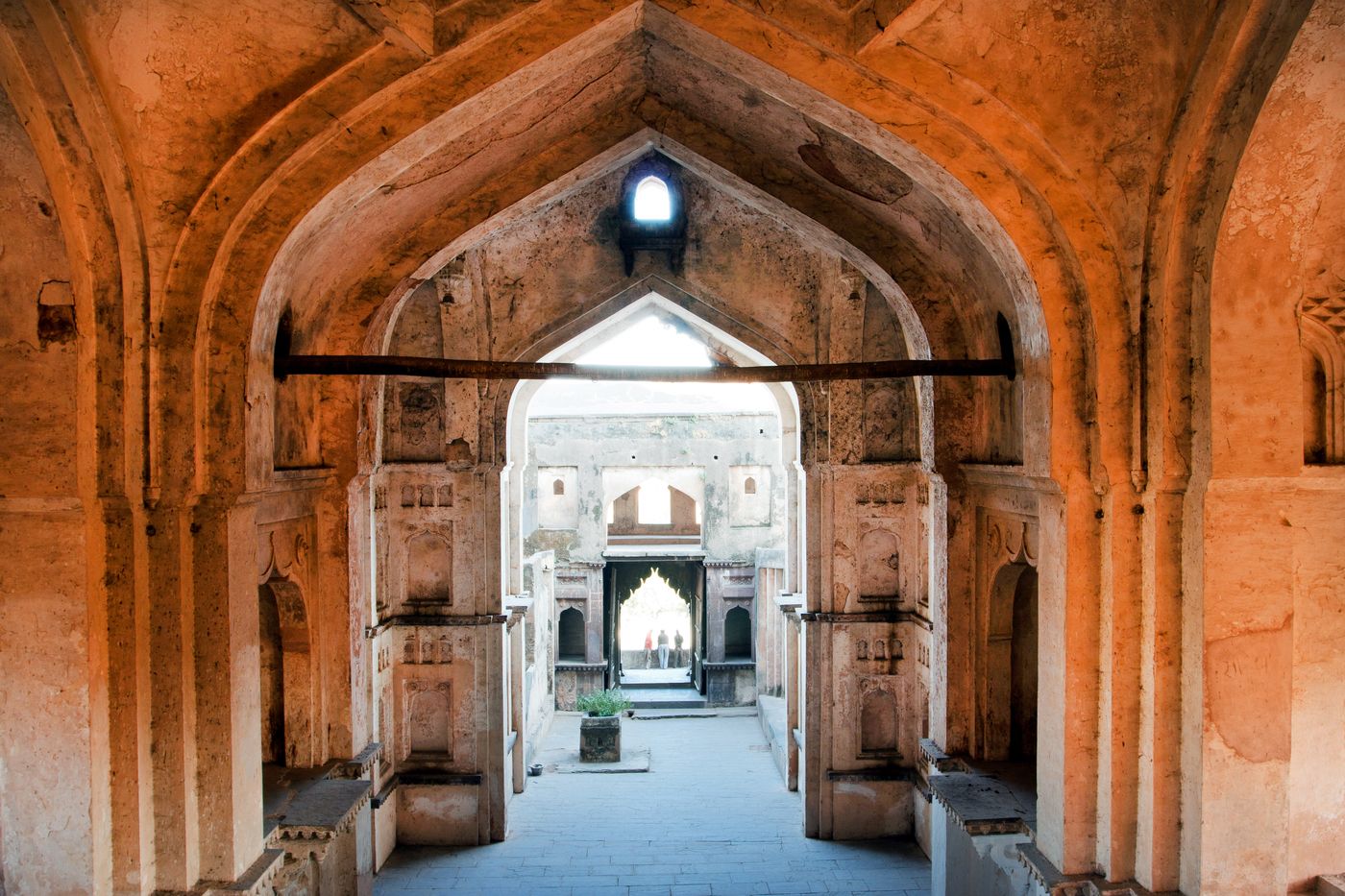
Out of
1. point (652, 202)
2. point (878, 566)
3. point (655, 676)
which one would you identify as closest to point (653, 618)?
point (655, 676)

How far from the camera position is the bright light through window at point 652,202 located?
8992mm

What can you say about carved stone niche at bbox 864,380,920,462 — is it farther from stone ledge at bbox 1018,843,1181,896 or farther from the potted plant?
the potted plant

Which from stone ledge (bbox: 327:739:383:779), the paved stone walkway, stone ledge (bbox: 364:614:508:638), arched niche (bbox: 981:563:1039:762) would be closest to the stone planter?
the paved stone walkway

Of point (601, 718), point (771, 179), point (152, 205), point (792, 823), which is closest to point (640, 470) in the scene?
point (601, 718)

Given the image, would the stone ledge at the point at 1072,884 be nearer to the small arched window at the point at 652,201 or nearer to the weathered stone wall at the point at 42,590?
the weathered stone wall at the point at 42,590

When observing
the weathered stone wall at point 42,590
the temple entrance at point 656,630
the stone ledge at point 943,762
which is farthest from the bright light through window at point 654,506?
the weathered stone wall at point 42,590

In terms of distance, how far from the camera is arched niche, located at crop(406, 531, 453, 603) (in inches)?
371

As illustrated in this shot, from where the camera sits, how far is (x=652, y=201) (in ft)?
29.8

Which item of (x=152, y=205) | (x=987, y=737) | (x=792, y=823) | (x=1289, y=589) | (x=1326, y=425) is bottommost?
(x=792, y=823)

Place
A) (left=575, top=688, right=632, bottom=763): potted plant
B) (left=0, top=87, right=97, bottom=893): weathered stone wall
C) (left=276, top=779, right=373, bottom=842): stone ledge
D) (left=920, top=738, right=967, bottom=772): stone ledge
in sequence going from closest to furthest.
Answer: (left=0, top=87, right=97, bottom=893): weathered stone wall < (left=276, top=779, right=373, bottom=842): stone ledge < (left=920, top=738, right=967, bottom=772): stone ledge < (left=575, top=688, right=632, bottom=763): potted plant

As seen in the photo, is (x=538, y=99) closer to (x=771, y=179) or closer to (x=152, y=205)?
(x=771, y=179)

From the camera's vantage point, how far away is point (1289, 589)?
4410 mm

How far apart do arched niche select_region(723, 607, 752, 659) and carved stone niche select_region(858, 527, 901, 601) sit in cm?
1134

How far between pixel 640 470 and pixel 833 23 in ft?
55.7
